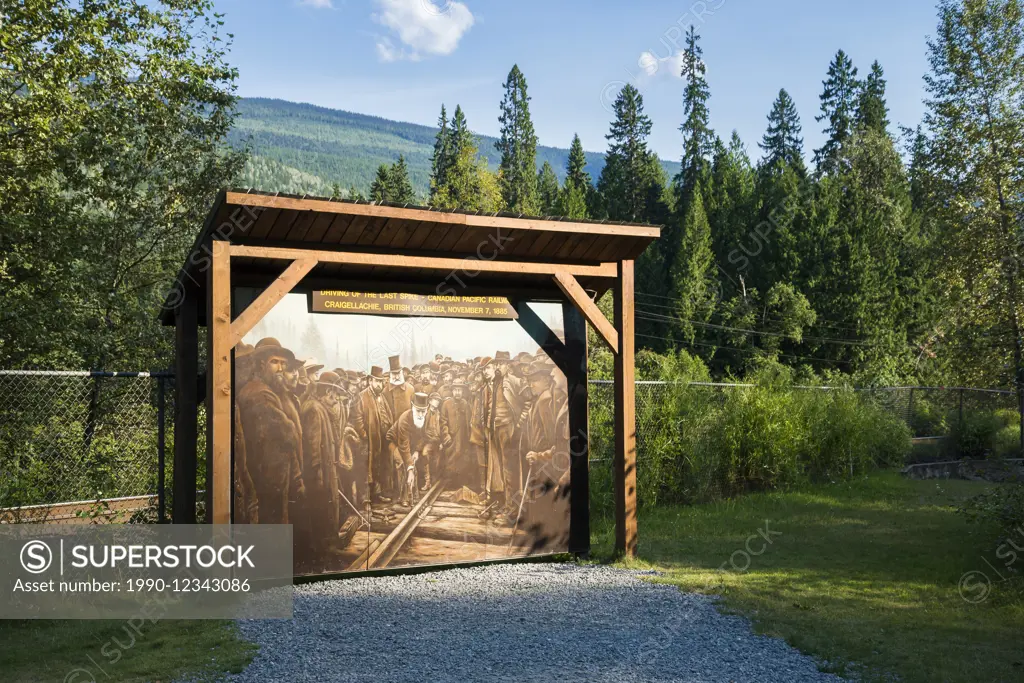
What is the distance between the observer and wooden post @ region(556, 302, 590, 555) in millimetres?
9641

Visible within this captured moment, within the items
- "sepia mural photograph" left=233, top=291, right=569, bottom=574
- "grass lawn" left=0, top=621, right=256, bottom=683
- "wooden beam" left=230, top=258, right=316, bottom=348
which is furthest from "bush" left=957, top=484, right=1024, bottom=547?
"grass lawn" left=0, top=621, right=256, bottom=683

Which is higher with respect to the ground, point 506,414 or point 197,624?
point 506,414

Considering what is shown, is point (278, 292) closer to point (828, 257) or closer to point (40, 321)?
point (40, 321)

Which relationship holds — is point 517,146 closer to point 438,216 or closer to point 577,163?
point 577,163

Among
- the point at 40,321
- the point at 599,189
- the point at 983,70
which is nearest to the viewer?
the point at 40,321

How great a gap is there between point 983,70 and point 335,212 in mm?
20611

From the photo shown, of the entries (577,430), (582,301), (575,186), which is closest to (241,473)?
(577,430)

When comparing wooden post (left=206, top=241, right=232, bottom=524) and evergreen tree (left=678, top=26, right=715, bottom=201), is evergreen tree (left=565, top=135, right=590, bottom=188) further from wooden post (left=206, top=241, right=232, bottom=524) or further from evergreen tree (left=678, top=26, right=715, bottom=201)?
wooden post (left=206, top=241, right=232, bottom=524)

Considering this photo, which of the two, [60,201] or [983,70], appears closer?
[60,201]

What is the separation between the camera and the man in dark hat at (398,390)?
8.74 m

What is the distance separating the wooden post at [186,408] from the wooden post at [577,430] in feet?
12.9

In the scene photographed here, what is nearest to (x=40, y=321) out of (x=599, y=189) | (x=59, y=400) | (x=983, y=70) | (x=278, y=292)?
(x=59, y=400)

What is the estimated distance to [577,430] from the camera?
9672 mm

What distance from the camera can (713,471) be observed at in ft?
45.4
